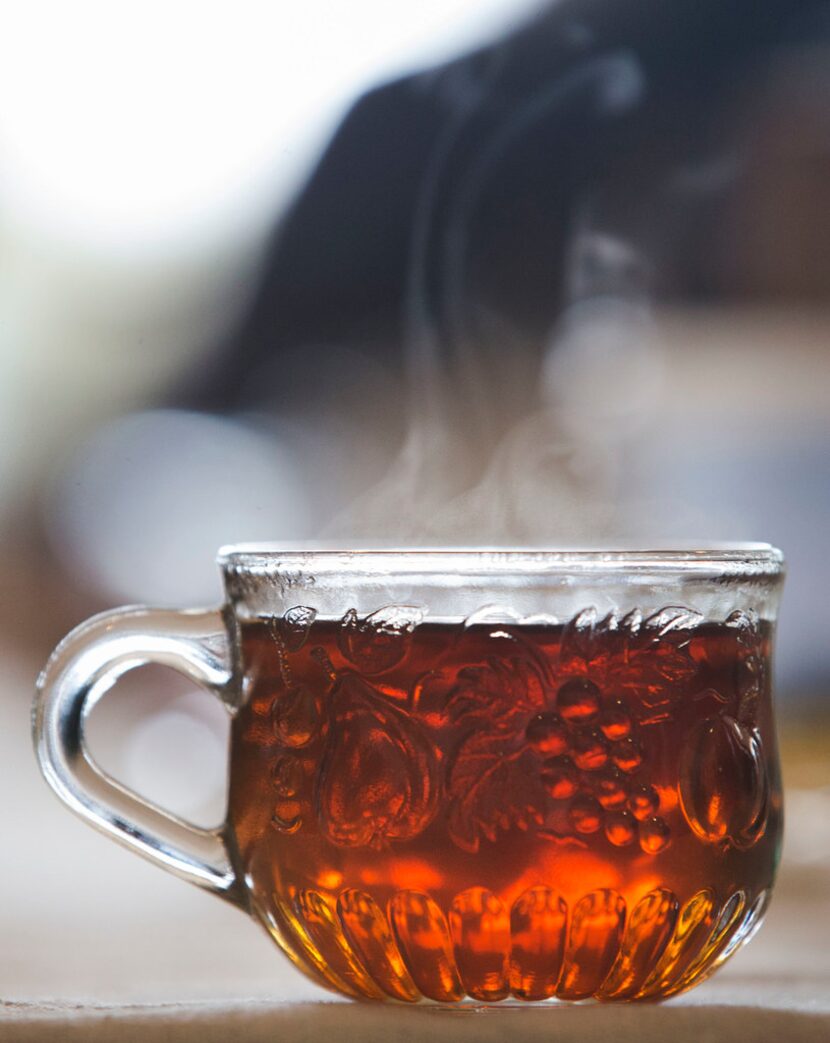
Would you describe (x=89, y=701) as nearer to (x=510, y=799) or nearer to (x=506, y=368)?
(x=510, y=799)

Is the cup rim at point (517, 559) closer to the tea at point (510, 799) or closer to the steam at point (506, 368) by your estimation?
the tea at point (510, 799)

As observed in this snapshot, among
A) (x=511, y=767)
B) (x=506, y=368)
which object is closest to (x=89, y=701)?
(x=511, y=767)

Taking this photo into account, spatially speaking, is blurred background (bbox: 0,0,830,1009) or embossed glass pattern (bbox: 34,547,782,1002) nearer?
embossed glass pattern (bbox: 34,547,782,1002)

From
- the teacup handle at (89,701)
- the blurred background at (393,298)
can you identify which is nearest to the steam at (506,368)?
the blurred background at (393,298)

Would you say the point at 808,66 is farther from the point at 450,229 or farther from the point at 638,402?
the point at 450,229

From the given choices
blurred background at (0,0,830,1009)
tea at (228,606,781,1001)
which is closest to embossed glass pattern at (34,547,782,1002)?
tea at (228,606,781,1001)

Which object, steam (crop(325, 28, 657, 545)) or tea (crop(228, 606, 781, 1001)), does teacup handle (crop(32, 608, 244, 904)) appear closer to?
tea (crop(228, 606, 781, 1001))

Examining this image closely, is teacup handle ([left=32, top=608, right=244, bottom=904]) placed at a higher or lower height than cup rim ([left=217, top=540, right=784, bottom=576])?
lower
